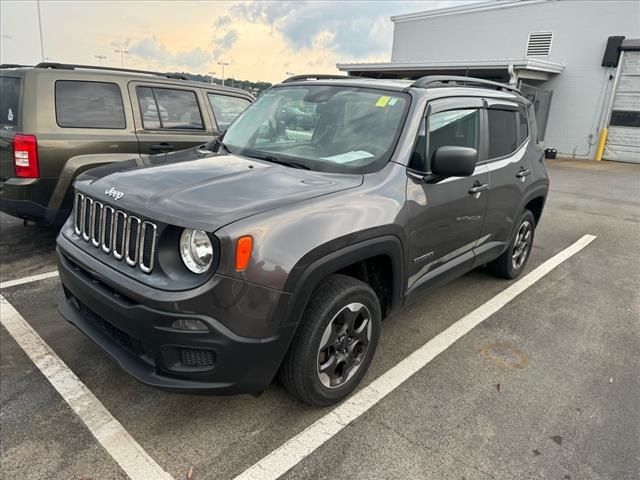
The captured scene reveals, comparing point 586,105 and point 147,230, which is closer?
point 147,230

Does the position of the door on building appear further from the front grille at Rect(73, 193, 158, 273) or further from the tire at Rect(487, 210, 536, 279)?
the front grille at Rect(73, 193, 158, 273)

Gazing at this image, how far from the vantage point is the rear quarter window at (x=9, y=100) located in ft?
14.9

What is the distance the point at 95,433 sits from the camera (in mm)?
2473

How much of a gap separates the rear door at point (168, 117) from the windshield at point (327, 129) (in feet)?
6.56

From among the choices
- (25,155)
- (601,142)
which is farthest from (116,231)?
(601,142)

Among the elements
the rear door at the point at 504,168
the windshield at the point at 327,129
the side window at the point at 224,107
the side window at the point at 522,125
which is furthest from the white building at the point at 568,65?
the windshield at the point at 327,129

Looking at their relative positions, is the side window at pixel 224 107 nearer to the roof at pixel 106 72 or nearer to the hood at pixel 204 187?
the roof at pixel 106 72

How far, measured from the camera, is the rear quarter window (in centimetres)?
455

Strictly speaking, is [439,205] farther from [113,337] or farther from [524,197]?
[113,337]

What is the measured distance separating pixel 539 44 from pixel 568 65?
163 centimetres

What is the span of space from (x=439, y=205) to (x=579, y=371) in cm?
156

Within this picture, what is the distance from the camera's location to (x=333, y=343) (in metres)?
2.64

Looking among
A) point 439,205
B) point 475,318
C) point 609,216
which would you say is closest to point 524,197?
point 475,318

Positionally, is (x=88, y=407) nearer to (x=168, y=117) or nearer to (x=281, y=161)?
(x=281, y=161)
